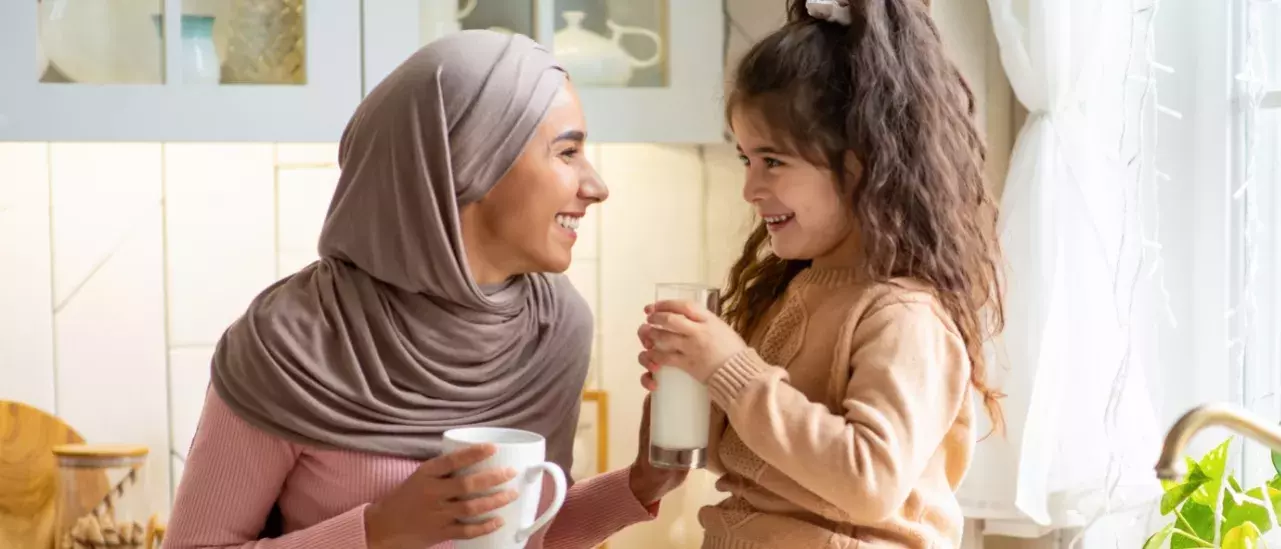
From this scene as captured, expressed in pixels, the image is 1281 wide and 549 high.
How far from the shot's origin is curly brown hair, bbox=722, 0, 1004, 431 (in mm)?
1296

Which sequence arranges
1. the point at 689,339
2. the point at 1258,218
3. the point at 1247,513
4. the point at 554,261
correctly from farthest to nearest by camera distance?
the point at 1258,218, the point at 1247,513, the point at 554,261, the point at 689,339

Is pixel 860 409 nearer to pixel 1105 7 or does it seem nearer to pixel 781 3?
pixel 1105 7

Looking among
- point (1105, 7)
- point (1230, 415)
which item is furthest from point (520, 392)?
point (1105, 7)

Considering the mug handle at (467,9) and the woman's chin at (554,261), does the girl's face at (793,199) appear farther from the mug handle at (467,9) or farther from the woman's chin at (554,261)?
the mug handle at (467,9)

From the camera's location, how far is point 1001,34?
5.73ft

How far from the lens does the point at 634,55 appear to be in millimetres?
2078

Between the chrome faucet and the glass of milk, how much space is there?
0.42m

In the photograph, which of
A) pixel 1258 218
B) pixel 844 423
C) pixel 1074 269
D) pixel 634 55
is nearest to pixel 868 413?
pixel 844 423

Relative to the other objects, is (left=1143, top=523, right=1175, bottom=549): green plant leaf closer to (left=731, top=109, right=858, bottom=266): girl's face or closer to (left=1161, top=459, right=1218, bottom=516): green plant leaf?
(left=1161, top=459, right=1218, bottom=516): green plant leaf

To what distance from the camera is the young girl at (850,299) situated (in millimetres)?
1212

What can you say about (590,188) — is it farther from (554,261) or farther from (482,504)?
(482,504)

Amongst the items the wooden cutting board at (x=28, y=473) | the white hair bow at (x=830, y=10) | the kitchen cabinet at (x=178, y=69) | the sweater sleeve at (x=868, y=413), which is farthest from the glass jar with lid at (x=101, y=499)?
the white hair bow at (x=830, y=10)

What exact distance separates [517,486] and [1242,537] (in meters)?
0.73

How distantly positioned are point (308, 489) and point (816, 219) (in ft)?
1.82
